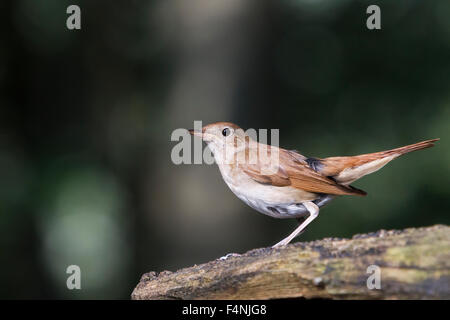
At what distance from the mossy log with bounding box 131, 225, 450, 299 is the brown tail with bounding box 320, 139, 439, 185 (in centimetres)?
170

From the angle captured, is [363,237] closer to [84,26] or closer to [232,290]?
[232,290]

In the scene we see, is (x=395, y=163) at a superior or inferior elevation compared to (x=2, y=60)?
inferior

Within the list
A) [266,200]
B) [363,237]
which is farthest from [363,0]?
[363,237]

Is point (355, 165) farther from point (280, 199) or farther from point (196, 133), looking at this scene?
point (196, 133)

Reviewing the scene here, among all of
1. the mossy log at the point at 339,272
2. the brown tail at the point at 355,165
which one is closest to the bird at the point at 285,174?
the brown tail at the point at 355,165

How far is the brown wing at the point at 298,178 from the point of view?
5715 millimetres

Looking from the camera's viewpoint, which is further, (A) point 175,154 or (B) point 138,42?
(B) point 138,42

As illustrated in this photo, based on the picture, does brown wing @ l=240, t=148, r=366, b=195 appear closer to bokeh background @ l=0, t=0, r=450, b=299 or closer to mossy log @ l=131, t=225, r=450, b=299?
mossy log @ l=131, t=225, r=450, b=299

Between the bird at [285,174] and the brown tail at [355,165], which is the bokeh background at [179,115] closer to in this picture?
the bird at [285,174]

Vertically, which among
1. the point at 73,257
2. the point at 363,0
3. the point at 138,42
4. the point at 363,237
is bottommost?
the point at 73,257

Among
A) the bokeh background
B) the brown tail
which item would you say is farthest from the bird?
the bokeh background

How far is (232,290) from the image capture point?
4.35 metres

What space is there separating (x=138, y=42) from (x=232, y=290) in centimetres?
790

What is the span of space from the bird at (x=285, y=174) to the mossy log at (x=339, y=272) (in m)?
1.21
